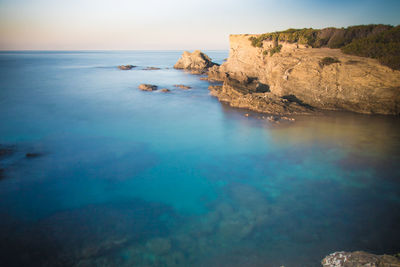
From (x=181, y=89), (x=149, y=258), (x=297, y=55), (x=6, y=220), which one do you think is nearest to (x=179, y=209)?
(x=149, y=258)

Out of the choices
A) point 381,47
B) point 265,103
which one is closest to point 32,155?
point 265,103

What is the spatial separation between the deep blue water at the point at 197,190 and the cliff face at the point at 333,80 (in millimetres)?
1590

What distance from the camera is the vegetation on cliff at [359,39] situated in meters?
16.7

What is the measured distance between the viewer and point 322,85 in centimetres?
1912

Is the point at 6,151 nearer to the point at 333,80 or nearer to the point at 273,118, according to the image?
the point at 273,118

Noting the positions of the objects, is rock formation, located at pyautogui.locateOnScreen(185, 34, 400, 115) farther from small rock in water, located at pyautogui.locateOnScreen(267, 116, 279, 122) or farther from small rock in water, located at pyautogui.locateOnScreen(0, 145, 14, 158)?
small rock in water, located at pyautogui.locateOnScreen(0, 145, 14, 158)

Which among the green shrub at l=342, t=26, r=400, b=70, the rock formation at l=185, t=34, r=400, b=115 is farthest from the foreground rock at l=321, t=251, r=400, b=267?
the green shrub at l=342, t=26, r=400, b=70

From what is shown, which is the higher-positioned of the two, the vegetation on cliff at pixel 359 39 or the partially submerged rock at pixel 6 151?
the vegetation on cliff at pixel 359 39

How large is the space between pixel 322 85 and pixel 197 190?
15.9 meters

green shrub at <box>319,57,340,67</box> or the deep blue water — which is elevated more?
green shrub at <box>319,57,340,67</box>

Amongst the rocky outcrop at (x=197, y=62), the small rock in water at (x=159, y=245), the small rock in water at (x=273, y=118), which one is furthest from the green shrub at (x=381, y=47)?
the rocky outcrop at (x=197, y=62)

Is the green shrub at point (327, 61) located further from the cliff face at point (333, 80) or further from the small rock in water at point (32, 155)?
the small rock in water at point (32, 155)

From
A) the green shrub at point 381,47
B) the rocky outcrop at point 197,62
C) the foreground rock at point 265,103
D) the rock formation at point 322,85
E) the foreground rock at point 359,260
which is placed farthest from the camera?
the rocky outcrop at point 197,62

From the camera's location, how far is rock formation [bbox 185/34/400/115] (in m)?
17.2
